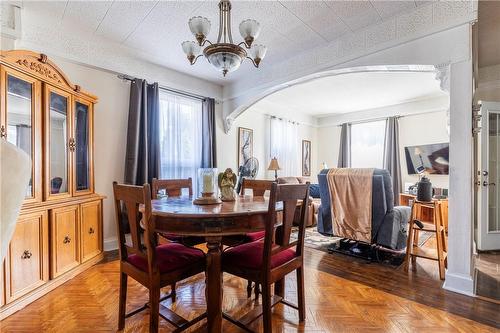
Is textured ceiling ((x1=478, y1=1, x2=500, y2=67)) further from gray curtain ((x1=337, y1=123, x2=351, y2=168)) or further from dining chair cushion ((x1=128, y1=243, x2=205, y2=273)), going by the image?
dining chair cushion ((x1=128, y1=243, x2=205, y2=273))

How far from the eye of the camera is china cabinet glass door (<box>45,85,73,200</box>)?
2.32 meters

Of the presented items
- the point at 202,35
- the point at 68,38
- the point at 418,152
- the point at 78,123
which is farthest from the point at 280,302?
the point at 418,152

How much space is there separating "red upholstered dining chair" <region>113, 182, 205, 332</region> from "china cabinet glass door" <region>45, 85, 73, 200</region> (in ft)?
3.96

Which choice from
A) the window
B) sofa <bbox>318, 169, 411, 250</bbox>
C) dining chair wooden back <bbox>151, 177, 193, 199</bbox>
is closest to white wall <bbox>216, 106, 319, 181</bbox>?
the window

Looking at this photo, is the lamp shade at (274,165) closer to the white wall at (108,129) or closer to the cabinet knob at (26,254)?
the white wall at (108,129)

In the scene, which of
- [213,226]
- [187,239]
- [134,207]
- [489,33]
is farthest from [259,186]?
[489,33]

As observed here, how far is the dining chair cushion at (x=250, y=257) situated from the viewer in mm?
1604

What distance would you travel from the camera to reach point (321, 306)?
2.04 meters

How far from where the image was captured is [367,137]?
647 cm

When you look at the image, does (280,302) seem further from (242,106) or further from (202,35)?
(242,106)

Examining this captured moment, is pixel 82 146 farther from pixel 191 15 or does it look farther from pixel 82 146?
pixel 191 15

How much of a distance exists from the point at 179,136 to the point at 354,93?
3514 millimetres

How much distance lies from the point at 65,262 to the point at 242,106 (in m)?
3.18

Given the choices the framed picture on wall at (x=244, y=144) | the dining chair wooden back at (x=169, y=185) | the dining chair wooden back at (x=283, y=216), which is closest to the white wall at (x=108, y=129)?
the dining chair wooden back at (x=169, y=185)
